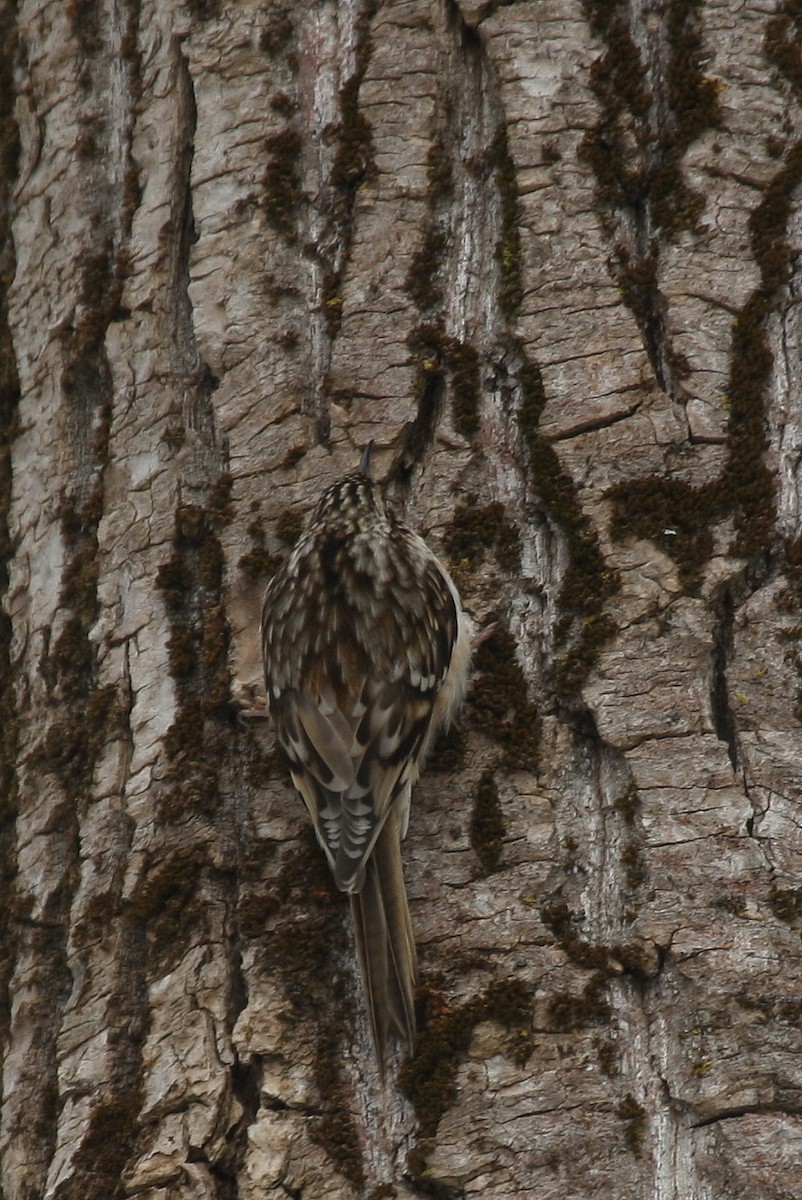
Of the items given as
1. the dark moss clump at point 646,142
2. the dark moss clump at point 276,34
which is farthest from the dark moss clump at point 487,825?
the dark moss clump at point 276,34

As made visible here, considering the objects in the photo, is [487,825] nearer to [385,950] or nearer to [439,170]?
[385,950]

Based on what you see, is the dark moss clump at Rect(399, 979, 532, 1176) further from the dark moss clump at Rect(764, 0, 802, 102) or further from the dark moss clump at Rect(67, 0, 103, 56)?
the dark moss clump at Rect(67, 0, 103, 56)

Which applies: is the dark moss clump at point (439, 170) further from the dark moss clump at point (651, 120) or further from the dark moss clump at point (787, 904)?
the dark moss clump at point (787, 904)

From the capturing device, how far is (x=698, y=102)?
9.33ft

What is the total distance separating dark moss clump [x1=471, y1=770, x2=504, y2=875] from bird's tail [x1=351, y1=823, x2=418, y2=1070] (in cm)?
15

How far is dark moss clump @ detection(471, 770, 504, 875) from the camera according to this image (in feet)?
8.38

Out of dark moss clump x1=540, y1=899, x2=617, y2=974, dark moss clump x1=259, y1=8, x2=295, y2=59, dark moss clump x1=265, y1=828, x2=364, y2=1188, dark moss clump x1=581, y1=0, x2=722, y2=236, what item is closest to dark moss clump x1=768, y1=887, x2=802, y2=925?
dark moss clump x1=540, y1=899, x2=617, y2=974

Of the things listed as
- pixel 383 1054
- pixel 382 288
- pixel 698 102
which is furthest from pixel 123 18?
pixel 383 1054

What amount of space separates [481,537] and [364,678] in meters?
0.44

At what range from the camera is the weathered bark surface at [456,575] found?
238cm

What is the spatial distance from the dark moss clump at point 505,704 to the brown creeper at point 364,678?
6cm

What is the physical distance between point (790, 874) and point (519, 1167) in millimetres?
653

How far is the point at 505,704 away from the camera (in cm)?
269

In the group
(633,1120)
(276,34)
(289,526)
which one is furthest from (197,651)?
(276,34)
